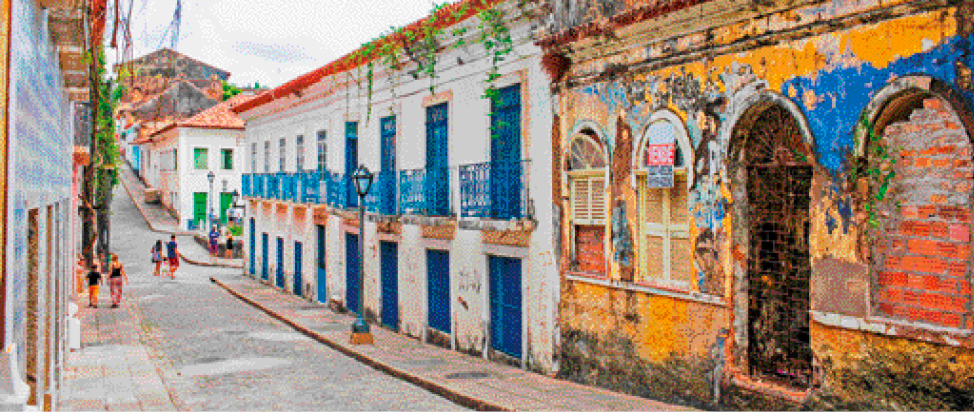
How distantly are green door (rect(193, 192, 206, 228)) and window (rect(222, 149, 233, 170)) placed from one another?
1809 millimetres

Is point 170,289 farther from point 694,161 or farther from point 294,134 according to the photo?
point 694,161

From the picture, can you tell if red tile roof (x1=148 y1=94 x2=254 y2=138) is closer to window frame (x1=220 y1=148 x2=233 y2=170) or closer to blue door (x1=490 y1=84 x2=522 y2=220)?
window frame (x1=220 y1=148 x2=233 y2=170)

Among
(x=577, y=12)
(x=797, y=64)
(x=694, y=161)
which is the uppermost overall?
(x=577, y=12)

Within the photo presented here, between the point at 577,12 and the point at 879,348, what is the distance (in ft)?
18.2

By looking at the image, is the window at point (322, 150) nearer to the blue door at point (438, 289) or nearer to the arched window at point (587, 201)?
the blue door at point (438, 289)

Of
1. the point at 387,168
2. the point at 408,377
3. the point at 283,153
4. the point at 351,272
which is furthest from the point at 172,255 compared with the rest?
the point at 408,377

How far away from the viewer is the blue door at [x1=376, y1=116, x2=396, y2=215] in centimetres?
1600

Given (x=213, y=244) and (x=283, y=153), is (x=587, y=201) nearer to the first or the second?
(x=283, y=153)

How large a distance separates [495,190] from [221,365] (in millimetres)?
4607

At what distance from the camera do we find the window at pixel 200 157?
145 feet

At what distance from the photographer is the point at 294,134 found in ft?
76.2

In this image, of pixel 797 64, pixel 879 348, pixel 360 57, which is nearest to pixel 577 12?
pixel 797 64

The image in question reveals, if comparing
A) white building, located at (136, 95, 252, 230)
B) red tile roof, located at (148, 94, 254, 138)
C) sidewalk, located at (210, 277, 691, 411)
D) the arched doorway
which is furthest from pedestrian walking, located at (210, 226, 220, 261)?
the arched doorway

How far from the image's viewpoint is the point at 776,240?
8.16 meters
